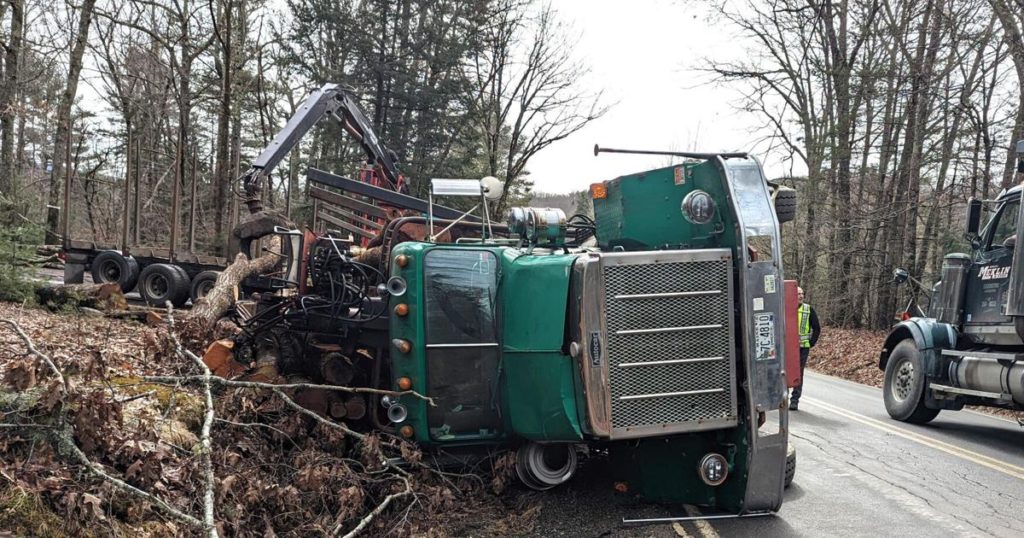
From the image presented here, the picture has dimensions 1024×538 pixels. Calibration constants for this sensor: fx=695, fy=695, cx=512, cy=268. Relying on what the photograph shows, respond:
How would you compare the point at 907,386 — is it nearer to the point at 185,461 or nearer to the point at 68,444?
the point at 185,461

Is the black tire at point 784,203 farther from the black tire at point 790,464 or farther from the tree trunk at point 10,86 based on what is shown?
the tree trunk at point 10,86

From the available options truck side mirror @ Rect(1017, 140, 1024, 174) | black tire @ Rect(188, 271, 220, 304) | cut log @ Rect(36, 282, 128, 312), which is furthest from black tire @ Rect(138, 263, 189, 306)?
truck side mirror @ Rect(1017, 140, 1024, 174)

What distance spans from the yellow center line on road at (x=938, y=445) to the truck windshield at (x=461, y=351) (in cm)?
540

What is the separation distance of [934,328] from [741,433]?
21.3 ft

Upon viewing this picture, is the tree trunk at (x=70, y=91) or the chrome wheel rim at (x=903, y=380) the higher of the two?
the tree trunk at (x=70, y=91)

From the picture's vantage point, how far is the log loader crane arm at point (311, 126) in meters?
10.2

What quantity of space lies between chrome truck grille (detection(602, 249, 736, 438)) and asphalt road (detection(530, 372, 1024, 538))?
869 millimetres

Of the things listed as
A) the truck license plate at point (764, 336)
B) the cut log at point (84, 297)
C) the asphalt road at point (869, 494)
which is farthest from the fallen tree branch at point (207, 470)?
the cut log at point (84, 297)

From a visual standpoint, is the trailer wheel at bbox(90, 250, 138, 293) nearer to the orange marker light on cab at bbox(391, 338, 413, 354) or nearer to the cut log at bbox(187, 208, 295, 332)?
the cut log at bbox(187, 208, 295, 332)

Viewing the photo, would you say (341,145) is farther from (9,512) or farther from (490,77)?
Result: (9,512)

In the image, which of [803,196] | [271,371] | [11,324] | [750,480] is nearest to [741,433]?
[750,480]

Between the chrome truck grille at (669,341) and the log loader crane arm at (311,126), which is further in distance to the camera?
the log loader crane arm at (311,126)

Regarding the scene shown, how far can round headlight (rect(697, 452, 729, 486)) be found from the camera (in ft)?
15.7

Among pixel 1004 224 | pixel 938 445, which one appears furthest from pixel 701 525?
pixel 1004 224
